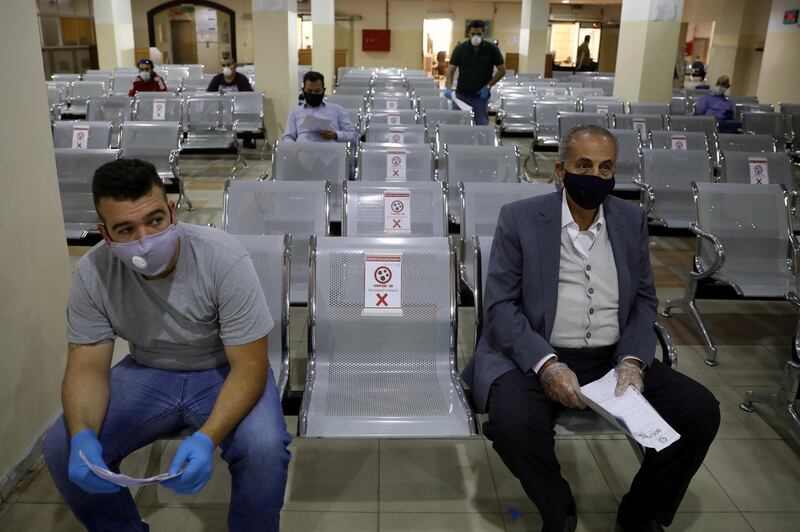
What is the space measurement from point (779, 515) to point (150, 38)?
21258 millimetres

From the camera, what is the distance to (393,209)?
126 inches

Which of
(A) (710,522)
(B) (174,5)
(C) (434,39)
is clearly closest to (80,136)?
(A) (710,522)

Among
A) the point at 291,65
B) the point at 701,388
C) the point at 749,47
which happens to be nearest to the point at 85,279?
the point at 701,388

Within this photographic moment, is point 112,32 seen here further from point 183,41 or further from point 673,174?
point 673,174

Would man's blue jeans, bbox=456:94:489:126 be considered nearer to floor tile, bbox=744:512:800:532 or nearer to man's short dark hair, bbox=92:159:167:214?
floor tile, bbox=744:512:800:532

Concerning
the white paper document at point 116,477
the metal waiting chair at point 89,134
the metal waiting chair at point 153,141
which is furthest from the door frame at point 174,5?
the white paper document at point 116,477

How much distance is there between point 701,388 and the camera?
201 cm

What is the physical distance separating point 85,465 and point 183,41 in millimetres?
21168

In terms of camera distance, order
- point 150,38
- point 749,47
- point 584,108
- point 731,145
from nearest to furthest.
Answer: point 731,145
point 584,108
point 749,47
point 150,38

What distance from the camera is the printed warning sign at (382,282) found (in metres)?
2.33

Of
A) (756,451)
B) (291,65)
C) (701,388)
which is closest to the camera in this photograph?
(701,388)

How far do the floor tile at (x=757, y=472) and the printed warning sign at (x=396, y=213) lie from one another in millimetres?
1687

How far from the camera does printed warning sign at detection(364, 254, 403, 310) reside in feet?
7.64

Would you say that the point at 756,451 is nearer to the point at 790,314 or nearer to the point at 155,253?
the point at 790,314
